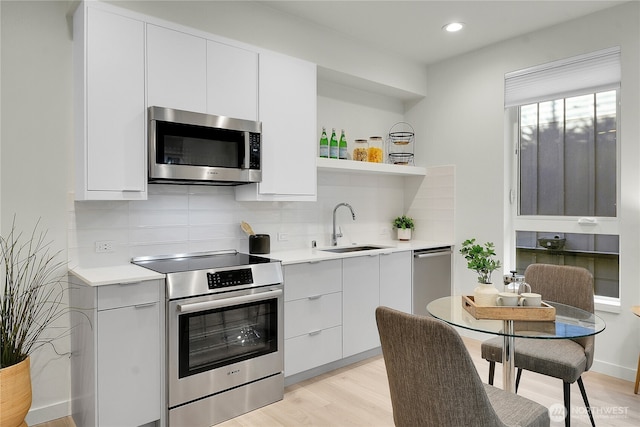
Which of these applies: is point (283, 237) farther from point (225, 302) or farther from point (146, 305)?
point (146, 305)

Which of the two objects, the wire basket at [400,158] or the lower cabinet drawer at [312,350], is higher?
the wire basket at [400,158]

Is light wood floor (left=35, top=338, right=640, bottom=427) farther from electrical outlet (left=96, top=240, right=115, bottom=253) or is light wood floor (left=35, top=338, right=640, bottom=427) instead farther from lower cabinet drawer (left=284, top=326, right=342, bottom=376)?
electrical outlet (left=96, top=240, right=115, bottom=253)

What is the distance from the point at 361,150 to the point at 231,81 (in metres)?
1.45

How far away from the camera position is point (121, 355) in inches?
84.7

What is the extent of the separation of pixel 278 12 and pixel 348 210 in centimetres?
179

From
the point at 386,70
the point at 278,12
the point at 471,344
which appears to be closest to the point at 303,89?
the point at 278,12

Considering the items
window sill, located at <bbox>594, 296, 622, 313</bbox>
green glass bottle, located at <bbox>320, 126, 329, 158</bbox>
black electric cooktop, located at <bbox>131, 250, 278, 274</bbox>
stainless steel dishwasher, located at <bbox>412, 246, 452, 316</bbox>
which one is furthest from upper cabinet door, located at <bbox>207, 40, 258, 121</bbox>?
window sill, located at <bbox>594, 296, 622, 313</bbox>

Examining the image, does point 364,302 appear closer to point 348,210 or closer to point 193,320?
point 348,210

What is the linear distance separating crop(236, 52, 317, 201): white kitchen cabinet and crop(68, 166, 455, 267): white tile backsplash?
10.8 inches

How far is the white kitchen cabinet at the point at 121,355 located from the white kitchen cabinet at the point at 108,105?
578mm

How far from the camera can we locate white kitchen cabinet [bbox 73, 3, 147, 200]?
2.29 metres

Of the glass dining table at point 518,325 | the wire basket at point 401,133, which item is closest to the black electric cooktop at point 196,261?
the glass dining table at point 518,325

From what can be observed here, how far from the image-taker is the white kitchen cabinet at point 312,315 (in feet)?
9.43

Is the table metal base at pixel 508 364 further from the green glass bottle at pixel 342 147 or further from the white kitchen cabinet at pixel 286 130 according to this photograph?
the green glass bottle at pixel 342 147
